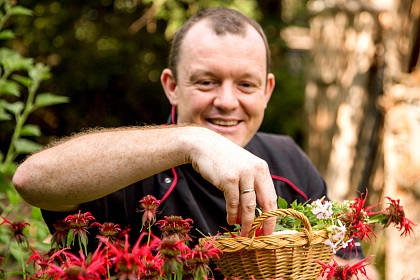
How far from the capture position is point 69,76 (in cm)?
732

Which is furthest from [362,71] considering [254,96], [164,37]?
[254,96]

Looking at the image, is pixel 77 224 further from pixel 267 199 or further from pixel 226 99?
pixel 226 99

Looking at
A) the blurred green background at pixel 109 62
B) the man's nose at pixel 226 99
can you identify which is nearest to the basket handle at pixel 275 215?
the man's nose at pixel 226 99

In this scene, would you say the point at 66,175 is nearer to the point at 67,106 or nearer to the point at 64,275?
the point at 64,275

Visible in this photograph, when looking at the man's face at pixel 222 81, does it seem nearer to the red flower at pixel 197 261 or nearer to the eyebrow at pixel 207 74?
the eyebrow at pixel 207 74

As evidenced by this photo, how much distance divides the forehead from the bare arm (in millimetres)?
776

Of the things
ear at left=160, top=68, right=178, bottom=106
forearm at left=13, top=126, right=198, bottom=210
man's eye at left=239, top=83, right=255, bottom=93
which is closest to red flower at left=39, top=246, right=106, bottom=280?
forearm at left=13, top=126, right=198, bottom=210

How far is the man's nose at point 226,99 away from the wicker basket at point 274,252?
0.99m

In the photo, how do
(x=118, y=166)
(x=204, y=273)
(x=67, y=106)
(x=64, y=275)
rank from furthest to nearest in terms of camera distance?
(x=67, y=106)
(x=118, y=166)
(x=204, y=273)
(x=64, y=275)

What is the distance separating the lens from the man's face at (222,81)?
2385mm

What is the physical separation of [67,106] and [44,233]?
18.0 feet

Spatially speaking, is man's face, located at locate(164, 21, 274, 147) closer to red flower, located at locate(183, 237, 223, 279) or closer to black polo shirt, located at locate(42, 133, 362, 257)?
black polo shirt, located at locate(42, 133, 362, 257)

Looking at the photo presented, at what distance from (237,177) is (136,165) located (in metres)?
0.30

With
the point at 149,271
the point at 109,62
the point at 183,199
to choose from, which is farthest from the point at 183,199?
the point at 109,62
